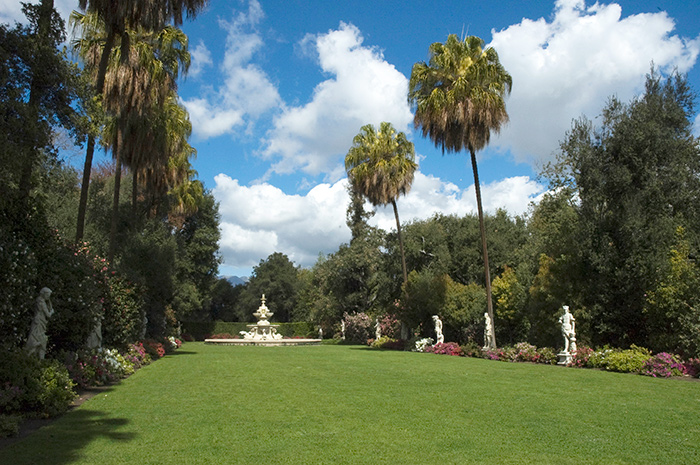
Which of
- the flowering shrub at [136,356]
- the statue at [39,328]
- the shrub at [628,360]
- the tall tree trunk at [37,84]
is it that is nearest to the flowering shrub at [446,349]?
the shrub at [628,360]

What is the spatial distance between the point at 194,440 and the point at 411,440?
2.81 metres

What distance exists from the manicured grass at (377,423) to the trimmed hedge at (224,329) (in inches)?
1502

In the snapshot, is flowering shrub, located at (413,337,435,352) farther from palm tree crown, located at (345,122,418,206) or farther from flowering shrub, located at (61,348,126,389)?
flowering shrub, located at (61,348,126,389)

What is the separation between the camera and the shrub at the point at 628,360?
15.4 m

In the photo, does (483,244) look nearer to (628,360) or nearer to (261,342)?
(628,360)

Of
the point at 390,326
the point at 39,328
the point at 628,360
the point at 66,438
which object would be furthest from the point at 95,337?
the point at 390,326

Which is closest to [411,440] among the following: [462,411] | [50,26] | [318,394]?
[462,411]

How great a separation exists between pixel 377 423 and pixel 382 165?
83.3ft

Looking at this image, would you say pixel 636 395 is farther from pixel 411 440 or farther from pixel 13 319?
pixel 13 319

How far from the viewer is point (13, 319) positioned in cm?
1023

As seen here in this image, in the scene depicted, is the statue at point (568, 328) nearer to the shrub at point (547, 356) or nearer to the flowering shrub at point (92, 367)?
the shrub at point (547, 356)

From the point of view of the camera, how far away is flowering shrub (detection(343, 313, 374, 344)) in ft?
132

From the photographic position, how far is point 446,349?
2559 cm

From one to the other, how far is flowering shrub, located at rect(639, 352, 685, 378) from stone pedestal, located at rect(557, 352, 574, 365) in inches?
121
